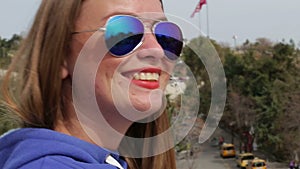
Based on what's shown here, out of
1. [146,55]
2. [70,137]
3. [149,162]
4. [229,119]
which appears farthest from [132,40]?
[229,119]

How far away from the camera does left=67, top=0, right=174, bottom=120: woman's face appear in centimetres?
53

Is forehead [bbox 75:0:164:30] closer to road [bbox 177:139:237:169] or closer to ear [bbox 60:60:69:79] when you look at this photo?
ear [bbox 60:60:69:79]

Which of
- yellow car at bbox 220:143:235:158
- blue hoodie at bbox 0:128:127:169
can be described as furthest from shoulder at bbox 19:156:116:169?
yellow car at bbox 220:143:235:158

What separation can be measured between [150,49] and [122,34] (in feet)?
0.12

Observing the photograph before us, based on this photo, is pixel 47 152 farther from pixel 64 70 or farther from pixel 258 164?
pixel 258 164

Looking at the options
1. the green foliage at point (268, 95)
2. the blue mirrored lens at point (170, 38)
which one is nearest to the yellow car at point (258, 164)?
the green foliage at point (268, 95)

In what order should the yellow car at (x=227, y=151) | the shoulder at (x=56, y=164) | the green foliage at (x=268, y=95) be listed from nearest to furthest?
the shoulder at (x=56, y=164) → the green foliage at (x=268, y=95) → the yellow car at (x=227, y=151)

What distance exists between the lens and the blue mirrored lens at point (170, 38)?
564 mm

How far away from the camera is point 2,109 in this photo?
23.4 inches

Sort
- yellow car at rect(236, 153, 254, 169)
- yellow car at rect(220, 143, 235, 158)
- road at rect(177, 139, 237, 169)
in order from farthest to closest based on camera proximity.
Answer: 1. yellow car at rect(220, 143, 235, 158)
2. road at rect(177, 139, 237, 169)
3. yellow car at rect(236, 153, 254, 169)

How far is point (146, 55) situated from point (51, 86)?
112 millimetres

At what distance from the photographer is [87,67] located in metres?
0.53

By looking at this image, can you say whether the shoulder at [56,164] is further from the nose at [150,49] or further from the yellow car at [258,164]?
the yellow car at [258,164]

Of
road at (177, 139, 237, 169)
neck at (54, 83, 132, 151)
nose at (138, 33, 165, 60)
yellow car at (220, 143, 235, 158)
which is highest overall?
nose at (138, 33, 165, 60)
